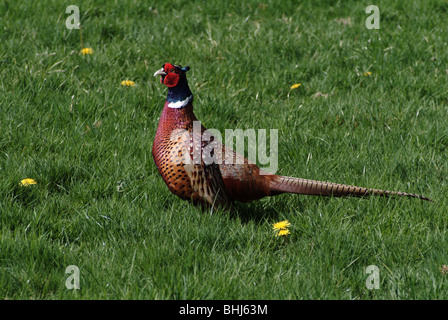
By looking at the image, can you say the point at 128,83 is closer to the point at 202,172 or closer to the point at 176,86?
the point at 176,86

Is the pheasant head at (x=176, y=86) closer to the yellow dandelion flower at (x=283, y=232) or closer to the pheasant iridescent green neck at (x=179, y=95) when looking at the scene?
the pheasant iridescent green neck at (x=179, y=95)

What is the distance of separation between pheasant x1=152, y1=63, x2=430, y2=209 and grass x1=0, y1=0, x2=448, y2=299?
3.7 inches

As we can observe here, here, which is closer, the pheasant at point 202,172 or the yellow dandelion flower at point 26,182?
the pheasant at point 202,172

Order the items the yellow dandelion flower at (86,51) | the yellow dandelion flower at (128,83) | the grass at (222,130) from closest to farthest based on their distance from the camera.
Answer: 1. the grass at (222,130)
2. the yellow dandelion flower at (128,83)
3. the yellow dandelion flower at (86,51)

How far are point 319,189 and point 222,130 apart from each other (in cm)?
118

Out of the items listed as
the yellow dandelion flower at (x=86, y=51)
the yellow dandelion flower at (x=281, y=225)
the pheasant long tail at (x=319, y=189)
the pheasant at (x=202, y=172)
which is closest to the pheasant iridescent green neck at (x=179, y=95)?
the pheasant at (x=202, y=172)

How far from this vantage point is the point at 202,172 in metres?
2.96

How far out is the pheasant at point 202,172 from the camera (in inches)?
117

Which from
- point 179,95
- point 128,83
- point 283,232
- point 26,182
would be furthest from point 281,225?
point 128,83

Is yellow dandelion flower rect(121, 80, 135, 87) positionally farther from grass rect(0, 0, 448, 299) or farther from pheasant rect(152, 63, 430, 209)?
pheasant rect(152, 63, 430, 209)

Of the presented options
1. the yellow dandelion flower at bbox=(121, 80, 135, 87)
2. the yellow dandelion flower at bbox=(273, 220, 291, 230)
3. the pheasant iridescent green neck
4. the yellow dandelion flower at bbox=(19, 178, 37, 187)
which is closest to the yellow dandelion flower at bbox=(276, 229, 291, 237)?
the yellow dandelion flower at bbox=(273, 220, 291, 230)

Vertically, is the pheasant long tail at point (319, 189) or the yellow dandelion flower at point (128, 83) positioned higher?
the yellow dandelion flower at point (128, 83)

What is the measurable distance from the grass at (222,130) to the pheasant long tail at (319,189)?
0.06m

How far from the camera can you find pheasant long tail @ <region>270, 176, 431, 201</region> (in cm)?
309
